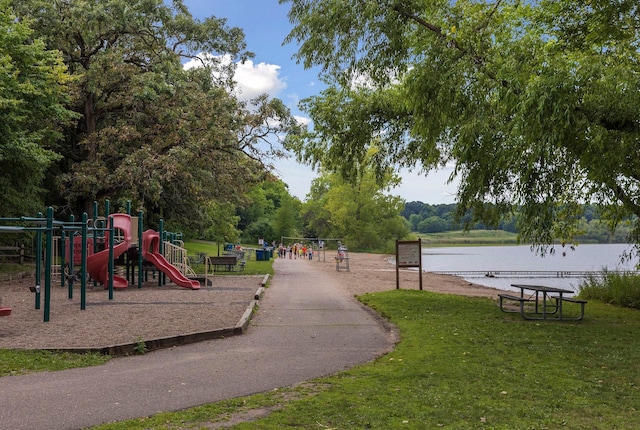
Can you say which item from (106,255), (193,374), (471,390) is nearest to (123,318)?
(193,374)

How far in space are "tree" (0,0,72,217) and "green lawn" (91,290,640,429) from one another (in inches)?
656

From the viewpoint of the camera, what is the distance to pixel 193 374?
22.4 ft

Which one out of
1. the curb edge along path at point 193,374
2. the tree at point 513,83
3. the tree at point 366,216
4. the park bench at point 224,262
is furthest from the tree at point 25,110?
the tree at point 366,216

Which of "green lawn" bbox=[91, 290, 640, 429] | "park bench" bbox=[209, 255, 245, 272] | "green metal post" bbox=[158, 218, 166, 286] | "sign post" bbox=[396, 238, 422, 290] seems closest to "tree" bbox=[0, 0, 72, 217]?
"green metal post" bbox=[158, 218, 166, 286]

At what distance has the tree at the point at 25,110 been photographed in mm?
19859

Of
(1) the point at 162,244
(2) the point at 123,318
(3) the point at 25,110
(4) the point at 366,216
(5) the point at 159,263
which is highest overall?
(3) the point at 25,110

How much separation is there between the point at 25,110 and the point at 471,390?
775 inches

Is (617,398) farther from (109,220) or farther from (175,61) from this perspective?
(175,61)

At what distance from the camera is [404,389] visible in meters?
5.89

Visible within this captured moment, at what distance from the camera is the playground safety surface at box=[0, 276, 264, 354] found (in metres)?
8.88

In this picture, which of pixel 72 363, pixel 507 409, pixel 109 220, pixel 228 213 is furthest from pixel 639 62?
pixel 228 213

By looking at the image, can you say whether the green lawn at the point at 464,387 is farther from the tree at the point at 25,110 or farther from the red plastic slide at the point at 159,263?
the tree at the point at 25,110

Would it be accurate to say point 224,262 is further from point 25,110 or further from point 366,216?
point 366,216

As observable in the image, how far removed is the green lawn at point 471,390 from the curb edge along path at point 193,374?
0.39m
